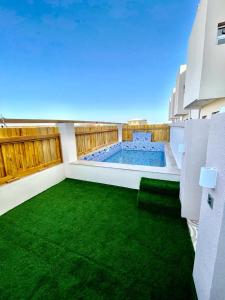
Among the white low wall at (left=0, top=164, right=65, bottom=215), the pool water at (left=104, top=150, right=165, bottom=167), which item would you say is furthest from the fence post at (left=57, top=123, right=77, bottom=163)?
the pool water at (left=104, top=150, right=165, bottom=167)

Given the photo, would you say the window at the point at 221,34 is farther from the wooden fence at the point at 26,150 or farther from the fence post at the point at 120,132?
the fence post at the point at 120,132

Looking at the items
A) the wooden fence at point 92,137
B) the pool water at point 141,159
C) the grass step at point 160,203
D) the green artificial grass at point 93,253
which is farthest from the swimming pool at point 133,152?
the green artificial grass at point 93,253

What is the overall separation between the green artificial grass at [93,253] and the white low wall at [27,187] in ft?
0.69

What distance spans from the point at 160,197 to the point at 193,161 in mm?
1270

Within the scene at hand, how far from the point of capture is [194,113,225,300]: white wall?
37.4 inches

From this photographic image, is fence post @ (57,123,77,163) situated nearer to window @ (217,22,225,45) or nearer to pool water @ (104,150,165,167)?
pool water @ (104,150,165,167)

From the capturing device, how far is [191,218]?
8.23 feet

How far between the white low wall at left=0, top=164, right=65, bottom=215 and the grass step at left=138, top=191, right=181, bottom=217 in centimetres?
282

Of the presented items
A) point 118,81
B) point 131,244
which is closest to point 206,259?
point 131,244

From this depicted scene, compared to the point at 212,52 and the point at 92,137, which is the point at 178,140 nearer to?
the point at 212,52

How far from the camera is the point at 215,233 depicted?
3.36 ft

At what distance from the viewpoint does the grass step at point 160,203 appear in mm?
2812

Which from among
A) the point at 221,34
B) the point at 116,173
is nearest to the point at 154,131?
the point at 116,173

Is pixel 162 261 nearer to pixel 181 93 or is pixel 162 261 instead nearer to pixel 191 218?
pixel 191 218
